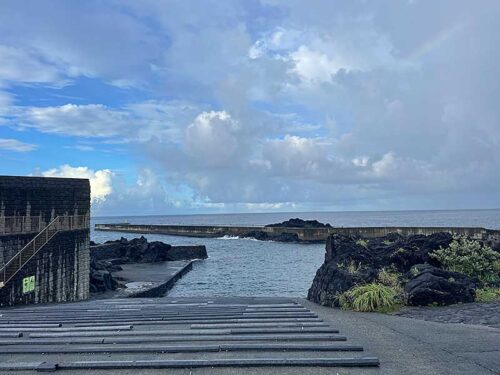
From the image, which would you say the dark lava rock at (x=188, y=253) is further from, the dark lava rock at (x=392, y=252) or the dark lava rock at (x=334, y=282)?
the dark lava rock at (x=334, y=282)

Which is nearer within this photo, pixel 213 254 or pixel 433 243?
pixel 433 243

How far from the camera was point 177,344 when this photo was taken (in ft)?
25.7

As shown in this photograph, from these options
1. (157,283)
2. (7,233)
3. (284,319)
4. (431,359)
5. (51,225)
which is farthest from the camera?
(157,283)

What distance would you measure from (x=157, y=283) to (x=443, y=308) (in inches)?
899

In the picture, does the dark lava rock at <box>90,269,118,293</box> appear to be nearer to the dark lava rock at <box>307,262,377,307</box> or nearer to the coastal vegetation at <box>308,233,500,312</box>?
the coastal vegetation at <box>308,233,500,312</box>

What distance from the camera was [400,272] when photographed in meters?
17.3

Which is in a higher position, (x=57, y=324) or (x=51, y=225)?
(x=51, y=225)

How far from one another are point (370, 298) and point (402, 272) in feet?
16.5

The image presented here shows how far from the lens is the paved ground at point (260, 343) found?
6898 mm

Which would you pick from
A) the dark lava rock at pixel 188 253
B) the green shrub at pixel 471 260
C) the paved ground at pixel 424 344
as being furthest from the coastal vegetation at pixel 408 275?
the dark lava rock at pixel 188 253

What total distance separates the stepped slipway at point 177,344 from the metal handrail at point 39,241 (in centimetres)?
861

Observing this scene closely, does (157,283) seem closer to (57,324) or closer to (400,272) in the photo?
(400,272)

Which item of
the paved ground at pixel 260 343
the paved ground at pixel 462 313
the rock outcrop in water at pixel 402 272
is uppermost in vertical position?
the rock outcrop in water at pixel 402 272

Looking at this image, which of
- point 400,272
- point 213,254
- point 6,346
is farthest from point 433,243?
point 213,254
